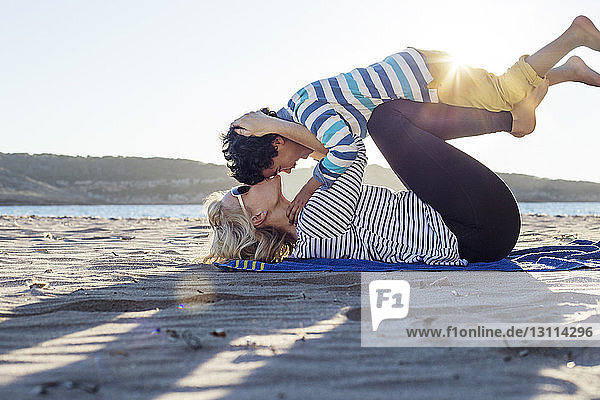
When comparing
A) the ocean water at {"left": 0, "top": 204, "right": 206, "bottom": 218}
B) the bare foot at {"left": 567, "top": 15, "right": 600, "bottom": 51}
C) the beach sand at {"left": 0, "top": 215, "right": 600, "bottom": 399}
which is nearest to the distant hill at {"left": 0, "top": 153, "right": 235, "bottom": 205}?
the ocean water at {"left": 0, "top": 204, "right": 206, "bottom": 218}

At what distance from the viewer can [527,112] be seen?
3424 mm

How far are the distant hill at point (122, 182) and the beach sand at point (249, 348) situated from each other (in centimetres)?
3895

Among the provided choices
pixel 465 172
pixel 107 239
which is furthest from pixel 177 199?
pixel 465 172

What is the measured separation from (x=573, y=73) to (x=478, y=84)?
30.3 inches

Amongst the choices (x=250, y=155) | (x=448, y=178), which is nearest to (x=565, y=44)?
(x=448, y=178)

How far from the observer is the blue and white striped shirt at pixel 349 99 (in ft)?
9.81

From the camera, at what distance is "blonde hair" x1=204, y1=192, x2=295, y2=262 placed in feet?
11.1

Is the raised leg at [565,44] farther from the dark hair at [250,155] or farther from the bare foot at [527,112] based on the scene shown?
the dark hair at [250,155]

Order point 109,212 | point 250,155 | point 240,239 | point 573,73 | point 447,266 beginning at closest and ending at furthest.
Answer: point 447,266 → point 250,155 → point 240,239 → point 573,73 → point 109,212

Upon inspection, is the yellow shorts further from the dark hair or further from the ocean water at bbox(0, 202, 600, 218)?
the ocean water at bbox(0, 202, 600, 218)

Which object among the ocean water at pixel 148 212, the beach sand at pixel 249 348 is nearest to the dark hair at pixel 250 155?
the beach sand at pixel 249 348

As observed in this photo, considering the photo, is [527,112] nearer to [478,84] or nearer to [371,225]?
[478,84]

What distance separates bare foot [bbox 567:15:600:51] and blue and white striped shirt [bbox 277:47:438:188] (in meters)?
0.91

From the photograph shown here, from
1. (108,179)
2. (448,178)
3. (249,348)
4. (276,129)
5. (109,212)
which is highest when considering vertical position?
(108,179)
